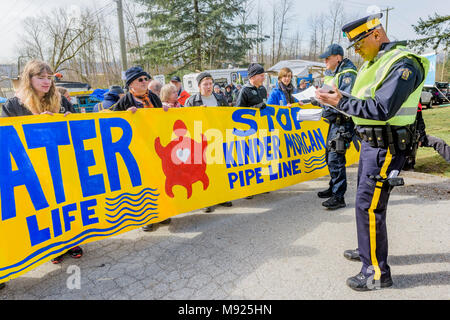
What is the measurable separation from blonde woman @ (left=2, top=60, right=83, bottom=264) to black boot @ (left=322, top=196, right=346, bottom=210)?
10.5ft

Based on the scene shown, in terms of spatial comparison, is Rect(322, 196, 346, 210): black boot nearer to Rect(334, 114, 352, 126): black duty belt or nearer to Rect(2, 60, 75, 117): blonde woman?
Rect(334, 114, 352, 126): black duty belt

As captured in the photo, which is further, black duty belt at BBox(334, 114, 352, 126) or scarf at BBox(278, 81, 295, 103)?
scarf at BBox(278, 81, 295, 103)

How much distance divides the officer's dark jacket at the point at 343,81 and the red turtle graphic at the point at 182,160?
Result: 5.55ft

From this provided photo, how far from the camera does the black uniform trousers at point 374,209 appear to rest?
7.79ft

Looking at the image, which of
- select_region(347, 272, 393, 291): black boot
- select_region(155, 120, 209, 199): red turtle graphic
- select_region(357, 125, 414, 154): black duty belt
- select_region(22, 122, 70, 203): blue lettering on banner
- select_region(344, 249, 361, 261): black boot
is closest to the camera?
select_region(357, 125, 414, 154): black duty belt

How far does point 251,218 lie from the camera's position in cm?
402

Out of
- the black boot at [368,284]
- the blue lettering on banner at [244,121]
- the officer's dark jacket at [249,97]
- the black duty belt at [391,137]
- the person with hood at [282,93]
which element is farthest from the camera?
the person with hood at [282,93]

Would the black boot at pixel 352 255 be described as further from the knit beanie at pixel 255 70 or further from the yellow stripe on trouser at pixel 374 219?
the knit beanie at pixel 255 70

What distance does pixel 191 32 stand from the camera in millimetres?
25938

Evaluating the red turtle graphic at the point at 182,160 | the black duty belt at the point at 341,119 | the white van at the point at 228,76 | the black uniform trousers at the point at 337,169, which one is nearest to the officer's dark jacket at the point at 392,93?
the black duty belt at the point at 341,119

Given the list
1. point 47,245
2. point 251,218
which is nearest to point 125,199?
point 47,245

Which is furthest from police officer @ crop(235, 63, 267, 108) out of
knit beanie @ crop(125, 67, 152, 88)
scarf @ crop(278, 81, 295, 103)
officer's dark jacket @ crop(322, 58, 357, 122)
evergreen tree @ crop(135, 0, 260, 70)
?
evergreen tree @ crop(135, 0, 260, 70)

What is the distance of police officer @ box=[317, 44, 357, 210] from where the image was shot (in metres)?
3.80

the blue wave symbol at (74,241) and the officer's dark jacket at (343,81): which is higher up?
the officer's dark jacket at (343,81)
